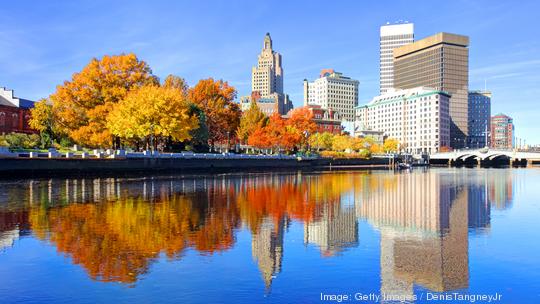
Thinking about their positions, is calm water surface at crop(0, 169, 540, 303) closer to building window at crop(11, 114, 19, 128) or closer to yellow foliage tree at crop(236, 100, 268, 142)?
building window at crop(11, 114, 19, 128)

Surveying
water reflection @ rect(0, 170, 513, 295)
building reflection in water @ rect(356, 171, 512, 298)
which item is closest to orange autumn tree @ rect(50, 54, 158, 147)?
water reflection @ rect(0, 170, 513, 295)

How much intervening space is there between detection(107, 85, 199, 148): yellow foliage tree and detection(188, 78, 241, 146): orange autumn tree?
91.8ft

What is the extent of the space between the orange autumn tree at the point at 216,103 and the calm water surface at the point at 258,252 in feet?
264

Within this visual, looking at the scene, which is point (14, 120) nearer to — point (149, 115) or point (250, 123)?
point (149, 115)

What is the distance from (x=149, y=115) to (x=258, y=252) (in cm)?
6325

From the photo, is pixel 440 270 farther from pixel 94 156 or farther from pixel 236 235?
pixel 94 156

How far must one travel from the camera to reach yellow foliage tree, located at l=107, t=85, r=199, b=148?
3059 inches

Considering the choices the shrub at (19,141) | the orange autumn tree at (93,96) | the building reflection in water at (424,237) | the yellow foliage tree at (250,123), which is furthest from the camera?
the yellow foliage tree at (250,123)

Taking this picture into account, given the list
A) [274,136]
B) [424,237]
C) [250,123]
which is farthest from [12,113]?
[424,237]

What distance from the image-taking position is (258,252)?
19500mm

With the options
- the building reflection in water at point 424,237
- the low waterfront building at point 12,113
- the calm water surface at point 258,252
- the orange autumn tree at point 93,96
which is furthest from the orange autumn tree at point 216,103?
the calm water surface at point 258,252

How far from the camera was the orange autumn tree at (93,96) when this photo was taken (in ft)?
267

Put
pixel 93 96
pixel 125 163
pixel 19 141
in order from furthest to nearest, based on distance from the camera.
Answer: pixel 93 96 → pixel 19 141 → pixel 125 163

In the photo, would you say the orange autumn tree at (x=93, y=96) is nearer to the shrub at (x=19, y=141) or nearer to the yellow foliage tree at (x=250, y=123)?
the shrub at (x=19, y=141)
